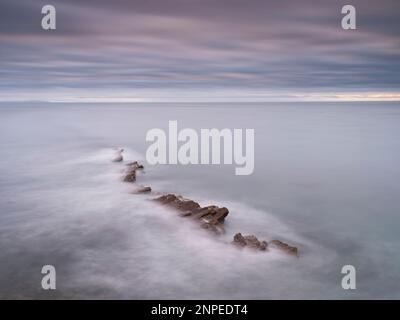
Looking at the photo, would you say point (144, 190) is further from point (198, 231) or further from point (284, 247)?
point (284, 247)

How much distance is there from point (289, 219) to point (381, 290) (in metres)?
3.41

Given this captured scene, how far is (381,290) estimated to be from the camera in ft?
25.6

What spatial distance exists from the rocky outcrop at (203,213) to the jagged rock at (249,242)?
682 mm

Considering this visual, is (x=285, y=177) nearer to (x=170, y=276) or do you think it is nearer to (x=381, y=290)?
(x=381, y=290)

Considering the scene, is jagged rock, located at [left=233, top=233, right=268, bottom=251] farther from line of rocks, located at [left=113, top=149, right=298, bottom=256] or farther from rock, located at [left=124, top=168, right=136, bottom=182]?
rock, located at [left=124, top=168, right=136, bottom=182]

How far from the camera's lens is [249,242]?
29.5 ft

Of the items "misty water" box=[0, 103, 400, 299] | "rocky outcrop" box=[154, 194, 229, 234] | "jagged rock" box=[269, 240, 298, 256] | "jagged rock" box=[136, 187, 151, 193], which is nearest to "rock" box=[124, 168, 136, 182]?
"misty water" box=[0, 103, 400, 299]

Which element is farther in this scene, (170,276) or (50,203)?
(50,203)

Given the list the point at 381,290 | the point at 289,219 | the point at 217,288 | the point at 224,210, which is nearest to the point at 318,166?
the point at 289,219

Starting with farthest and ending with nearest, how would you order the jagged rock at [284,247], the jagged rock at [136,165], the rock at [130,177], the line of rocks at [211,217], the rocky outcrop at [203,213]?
1. the jagged rock at [136,165]
2. the rock at [130,177]
3. the rocky outcrop at [203,213]
4. the line of rocks at [211,217]
5. the jagged rock at [284,247]

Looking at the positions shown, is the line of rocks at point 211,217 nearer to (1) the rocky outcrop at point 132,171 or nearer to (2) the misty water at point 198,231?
(2) the misty water at point 198,231

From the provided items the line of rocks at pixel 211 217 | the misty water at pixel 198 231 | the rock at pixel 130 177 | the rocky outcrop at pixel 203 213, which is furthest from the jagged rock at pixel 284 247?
the rock at pixel 130 177

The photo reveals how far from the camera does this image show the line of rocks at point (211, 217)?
8875 mm
